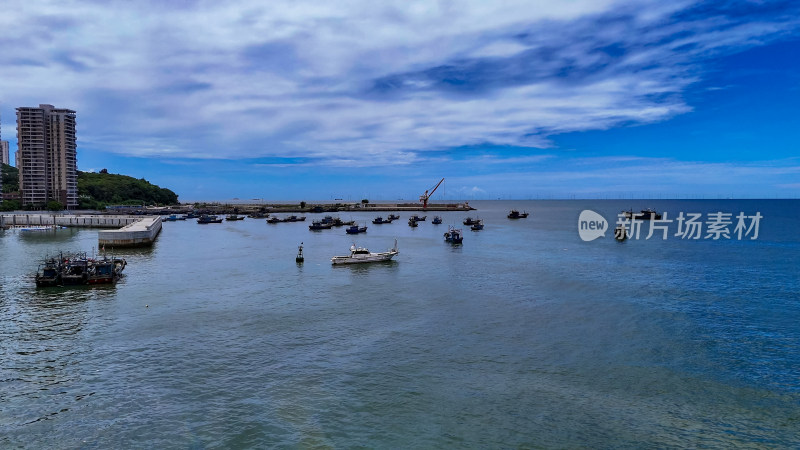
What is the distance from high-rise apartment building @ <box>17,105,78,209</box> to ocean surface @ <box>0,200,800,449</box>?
13283 centimetres

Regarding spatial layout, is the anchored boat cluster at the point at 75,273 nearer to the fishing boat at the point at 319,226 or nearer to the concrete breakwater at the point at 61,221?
the fishing boat at the point at 319,226

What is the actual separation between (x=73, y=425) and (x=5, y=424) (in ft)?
7.78

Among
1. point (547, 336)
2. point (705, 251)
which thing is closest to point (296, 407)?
point (547, 336)

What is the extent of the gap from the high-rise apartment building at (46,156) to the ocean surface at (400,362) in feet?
436

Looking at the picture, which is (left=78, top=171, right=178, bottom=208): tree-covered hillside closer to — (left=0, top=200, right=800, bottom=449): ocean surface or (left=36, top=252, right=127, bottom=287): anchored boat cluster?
(left=36, top=252, right=127, bottom=287): anchored boat cluster

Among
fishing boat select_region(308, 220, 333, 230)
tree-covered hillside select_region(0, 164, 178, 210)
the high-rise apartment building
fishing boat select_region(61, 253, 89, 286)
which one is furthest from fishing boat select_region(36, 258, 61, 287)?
tree-covered hillside select_region(0, 164, 178, 210)

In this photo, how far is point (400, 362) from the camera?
22.7 metres

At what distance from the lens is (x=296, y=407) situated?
59.1 feet

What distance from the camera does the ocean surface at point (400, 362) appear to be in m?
16.5

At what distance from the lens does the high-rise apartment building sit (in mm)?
150250

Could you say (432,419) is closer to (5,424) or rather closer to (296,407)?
(296,407)

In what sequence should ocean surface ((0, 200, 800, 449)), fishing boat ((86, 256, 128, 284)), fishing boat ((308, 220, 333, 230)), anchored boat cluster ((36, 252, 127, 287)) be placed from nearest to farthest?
1. ocean surface ((0, 200, 800, 449))
2. anchored boat cluster ((36, 252, 127, 287))
3. fishing boat ((86, 256, 128, 284))
4. fishing boat ((308, 220, 333, 230))

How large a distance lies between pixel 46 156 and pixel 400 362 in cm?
17492

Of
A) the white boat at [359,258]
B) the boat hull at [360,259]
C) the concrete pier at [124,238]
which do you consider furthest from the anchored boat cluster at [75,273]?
the concrete pier at [124,238]
